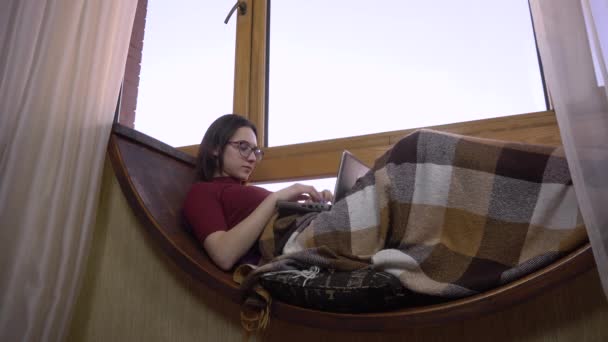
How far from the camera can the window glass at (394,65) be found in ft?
4.76

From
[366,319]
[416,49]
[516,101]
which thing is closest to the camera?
[366,319]

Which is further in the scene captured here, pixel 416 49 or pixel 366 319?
pixel 416 49

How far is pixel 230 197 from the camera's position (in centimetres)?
125

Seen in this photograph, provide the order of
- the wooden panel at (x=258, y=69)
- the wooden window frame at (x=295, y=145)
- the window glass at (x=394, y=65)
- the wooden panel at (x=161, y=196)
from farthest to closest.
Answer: the wooden panel at (x=258, y=69), the window glass at (x=394, y=65), the wooden window frame at (x=295, y=145), the wooden panel at (x=161, y=196)

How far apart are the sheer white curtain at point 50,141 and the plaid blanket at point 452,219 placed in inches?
20.6

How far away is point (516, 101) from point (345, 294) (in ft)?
3.29

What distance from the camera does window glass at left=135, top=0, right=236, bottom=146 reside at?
1.84m

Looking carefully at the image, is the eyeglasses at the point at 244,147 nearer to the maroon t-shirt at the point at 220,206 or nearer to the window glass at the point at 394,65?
the maroon t-shirt at the point at 220,206

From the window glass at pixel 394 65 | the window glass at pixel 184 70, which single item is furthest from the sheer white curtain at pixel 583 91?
the window glass at pixel 184 70

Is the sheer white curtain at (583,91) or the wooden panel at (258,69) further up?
the wooden panel at (258,69)

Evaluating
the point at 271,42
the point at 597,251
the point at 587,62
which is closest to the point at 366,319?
the point at 597,251

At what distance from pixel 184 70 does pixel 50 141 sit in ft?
2.91

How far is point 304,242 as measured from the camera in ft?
2.77

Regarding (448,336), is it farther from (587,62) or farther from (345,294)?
(587,62)
